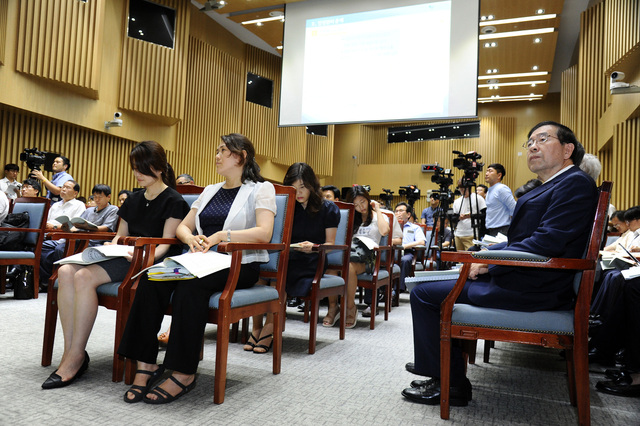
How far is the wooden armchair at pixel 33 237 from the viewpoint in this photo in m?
4.03

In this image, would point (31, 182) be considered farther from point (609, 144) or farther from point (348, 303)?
point (609, 144)

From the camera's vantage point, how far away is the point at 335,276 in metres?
3.17


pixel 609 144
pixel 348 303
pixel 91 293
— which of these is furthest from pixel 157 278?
pixel 609 144

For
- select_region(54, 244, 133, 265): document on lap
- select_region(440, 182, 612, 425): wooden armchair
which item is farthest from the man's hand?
select_region(54, 244, 133, 265): document on lap

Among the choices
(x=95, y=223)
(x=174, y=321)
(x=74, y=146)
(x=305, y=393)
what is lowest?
(x=305, y=393)

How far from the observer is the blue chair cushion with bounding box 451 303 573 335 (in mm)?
1662

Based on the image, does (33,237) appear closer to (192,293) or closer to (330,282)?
(330,282)

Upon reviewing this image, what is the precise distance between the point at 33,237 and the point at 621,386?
4.37 m

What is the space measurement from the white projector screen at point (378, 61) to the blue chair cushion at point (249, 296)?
15.4 feet

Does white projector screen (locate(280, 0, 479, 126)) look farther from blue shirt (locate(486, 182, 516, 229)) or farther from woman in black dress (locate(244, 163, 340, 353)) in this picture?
woman in black dress (locate(244, 163, 340, 353))

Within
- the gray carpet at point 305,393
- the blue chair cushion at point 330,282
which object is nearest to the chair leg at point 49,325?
the gray carpet at point 305,393

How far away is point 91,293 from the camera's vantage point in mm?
2061

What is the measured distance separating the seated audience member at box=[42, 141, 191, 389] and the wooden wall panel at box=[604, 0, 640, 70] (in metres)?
5.41

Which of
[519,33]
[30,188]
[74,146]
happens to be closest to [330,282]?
[30,188]
